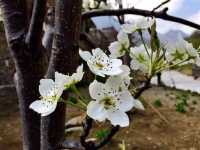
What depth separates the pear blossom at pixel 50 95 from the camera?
88cm

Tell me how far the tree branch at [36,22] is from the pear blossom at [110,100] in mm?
515

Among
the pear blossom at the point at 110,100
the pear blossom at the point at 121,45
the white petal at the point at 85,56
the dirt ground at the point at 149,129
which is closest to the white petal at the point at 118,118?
the pear blossom at the point at 110,100

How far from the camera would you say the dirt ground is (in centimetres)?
363

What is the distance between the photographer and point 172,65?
96 centimetres

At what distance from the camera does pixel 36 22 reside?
51.7 inches

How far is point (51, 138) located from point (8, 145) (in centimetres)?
237

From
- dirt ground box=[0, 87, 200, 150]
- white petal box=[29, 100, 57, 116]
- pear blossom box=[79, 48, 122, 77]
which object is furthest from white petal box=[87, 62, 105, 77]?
dirt ground box=[0, 87, 200, 150]

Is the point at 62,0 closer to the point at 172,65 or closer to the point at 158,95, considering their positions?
the point at 172,65

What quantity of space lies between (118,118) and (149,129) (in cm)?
322

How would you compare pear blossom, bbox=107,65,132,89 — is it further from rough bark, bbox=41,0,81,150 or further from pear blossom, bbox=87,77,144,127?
rough bark, bbox=41,0,81,150

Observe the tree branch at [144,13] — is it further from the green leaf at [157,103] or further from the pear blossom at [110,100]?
the green leaf at [157,103]

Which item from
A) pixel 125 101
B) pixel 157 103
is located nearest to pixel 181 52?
pixel 125 101

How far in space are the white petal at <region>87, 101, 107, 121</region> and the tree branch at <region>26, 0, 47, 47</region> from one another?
53 cm

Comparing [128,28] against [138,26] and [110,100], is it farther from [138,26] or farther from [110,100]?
[110,100]
